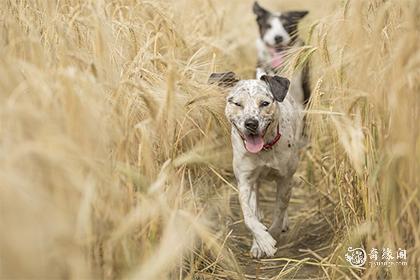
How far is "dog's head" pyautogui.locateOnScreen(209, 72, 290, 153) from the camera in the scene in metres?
3.93

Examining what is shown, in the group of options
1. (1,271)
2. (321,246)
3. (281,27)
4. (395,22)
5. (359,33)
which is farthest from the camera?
(281,27)

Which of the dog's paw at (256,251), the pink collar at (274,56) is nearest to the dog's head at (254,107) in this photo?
the dog's paw at (256,251)

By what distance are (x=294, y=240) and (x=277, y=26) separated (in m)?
2.62

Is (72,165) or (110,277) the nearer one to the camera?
(72,165)

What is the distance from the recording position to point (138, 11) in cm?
452

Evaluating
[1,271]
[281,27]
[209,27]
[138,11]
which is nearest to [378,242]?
[1,271]

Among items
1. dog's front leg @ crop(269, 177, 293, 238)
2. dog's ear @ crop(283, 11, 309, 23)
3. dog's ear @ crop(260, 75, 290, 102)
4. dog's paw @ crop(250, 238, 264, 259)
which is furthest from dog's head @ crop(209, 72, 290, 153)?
dog's ear @ crop(283, 11, 309, 23)

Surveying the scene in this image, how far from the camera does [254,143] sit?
4004mm

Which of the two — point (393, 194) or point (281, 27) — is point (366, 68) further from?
point (281, 27)

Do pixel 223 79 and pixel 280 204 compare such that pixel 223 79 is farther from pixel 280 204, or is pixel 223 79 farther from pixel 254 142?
pixel 280 204

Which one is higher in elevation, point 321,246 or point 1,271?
point 1,271

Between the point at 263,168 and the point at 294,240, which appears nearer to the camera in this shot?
the point at 263,168

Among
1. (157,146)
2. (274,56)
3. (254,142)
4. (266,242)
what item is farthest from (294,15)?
(157,146)

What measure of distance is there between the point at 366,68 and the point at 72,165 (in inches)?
55.6
